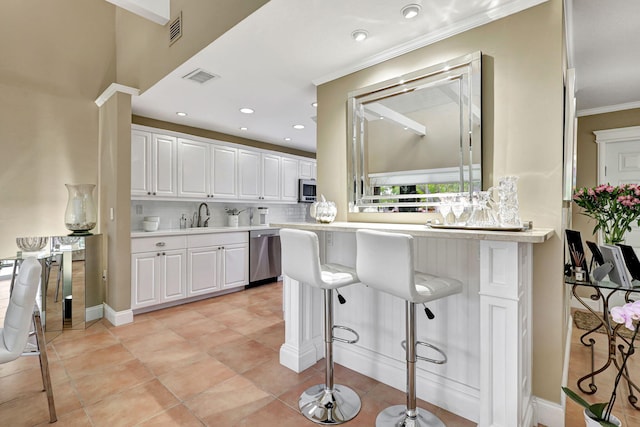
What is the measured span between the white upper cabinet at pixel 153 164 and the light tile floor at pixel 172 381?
1586 mm

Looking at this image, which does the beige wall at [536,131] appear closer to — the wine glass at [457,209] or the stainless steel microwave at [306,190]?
the wine glass at [457,209]

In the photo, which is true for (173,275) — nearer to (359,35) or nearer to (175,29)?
(175,29)

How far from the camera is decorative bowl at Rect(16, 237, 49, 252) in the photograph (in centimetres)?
312

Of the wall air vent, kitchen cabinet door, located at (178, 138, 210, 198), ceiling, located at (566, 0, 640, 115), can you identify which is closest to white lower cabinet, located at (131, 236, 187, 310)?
kitchen cabinet door, located at (178, 138, 210, 198)

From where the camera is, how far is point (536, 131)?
1.73m

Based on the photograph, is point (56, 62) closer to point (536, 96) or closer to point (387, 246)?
point (387, 246)

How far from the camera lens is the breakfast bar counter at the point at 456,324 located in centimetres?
149

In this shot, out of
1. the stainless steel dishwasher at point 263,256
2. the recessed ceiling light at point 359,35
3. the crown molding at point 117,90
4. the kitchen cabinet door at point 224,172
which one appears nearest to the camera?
the recessed ceiling light at point 359,35

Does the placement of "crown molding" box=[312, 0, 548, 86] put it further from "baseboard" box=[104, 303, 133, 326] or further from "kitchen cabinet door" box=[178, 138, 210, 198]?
"baseboard" box=[104, 303, 133, 326]

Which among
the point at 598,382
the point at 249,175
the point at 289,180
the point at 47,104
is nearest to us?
the point at 598,382

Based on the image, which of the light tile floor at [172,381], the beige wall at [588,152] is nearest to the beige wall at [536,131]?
the light tile floor at [172,381]

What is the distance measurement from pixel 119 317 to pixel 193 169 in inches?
77.8

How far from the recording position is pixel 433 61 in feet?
6.95

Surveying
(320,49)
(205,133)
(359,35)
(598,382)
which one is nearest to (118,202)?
(205,133)
